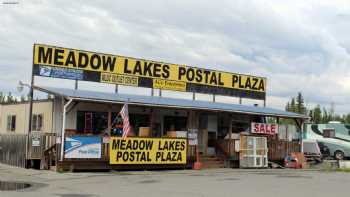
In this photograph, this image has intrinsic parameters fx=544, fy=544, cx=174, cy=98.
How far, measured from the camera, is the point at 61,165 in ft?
75.2

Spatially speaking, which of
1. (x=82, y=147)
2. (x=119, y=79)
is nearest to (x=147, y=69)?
(x=119, y=79)

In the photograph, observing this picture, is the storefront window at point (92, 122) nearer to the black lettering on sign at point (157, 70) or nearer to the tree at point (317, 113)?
the black lettering on sign at point (157, 70)

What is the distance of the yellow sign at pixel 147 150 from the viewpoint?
2441 centimetres

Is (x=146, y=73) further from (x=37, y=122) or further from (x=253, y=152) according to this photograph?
(x=253, y=152)

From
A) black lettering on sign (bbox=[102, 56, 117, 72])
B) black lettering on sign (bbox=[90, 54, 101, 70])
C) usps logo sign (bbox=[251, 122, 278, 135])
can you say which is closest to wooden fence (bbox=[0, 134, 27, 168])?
black lettering on sign (bbox=[90, 54, 101, 70])

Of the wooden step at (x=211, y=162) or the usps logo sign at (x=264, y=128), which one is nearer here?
the wooden step at (x=211, y=162)

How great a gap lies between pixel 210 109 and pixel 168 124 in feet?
9.13

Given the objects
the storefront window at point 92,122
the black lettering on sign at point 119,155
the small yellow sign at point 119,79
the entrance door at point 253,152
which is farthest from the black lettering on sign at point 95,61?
the entrance door at point 253,152

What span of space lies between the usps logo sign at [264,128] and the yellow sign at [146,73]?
4.00 m

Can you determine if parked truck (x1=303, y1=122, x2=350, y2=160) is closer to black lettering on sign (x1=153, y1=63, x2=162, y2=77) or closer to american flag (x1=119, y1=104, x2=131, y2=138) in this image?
black lettering on sign (x1=153, y1=63, x2=162, y2=77)

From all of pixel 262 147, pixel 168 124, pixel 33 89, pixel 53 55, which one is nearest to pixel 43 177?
pixel 33 89

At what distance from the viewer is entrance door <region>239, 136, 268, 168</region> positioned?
28.7 metres

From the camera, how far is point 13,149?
26078mm

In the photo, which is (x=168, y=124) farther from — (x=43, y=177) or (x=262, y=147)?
(x=43, y=177)
